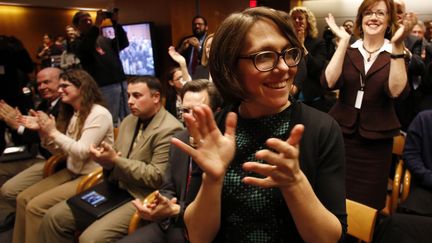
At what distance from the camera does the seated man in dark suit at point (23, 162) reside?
2.76 meters

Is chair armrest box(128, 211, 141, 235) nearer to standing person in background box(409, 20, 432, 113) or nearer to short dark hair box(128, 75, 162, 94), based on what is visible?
short dark hair box(128, 75, 162, 94)

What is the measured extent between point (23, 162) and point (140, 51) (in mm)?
3740

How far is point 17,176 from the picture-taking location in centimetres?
280

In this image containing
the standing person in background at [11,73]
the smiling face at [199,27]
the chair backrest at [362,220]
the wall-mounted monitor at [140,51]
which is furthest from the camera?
the wall-mounted monitor at [140,51]

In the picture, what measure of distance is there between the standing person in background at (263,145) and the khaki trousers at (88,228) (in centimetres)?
118

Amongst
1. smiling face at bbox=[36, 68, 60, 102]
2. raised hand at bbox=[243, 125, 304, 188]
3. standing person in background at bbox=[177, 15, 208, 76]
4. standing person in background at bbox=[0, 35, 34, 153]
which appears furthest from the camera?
standing person in background at bbox=[177, 15, 208, 76]

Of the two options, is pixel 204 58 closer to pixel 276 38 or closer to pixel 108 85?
pixel 108 85

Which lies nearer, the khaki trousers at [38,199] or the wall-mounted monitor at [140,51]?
the khaki trousers at [38,199]

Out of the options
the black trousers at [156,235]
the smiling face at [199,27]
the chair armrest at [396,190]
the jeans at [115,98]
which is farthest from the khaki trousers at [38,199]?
the smiling face at [199,27]

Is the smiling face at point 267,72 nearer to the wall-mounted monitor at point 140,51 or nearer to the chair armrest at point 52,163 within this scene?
the chair armrest at point 52,163

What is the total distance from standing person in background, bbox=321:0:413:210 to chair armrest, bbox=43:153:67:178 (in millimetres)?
2076

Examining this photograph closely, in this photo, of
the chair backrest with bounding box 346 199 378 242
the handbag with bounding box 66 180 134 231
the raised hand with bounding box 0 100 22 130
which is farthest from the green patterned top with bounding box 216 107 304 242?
the raised hand with bounding box 0 100 22 130

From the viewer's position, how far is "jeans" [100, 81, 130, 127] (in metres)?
4.16

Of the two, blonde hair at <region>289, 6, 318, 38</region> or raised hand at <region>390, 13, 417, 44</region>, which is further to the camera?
blonde hair at <region>289, 6, 318, 38</region>
